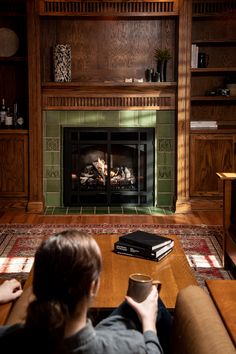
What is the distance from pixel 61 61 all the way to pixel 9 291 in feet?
12.7

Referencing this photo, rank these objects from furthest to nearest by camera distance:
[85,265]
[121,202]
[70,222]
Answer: [121,202] → [70,222] → [85,265]

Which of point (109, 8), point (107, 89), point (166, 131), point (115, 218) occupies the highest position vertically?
point (109, 8)

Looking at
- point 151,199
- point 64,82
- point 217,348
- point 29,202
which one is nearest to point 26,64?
point 64,82

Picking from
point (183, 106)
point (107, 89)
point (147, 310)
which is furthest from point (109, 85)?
point (147, 310)

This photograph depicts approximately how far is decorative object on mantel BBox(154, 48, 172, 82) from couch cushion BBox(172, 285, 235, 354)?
4077 millimetres

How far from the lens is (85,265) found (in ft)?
4.04

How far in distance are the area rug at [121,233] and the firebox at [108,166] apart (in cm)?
90

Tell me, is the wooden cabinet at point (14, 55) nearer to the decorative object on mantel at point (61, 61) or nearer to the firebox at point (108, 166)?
the decorative object on mantel at point (61, 61)

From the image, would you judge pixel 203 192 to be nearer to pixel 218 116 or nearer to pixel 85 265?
pixel 218 116

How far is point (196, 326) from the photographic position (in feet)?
5.18

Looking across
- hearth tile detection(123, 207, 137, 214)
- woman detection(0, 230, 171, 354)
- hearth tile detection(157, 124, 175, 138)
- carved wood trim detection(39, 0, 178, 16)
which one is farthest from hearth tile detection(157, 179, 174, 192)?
woman detection(0, 230, 171, 354)

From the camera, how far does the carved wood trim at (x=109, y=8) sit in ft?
18.3

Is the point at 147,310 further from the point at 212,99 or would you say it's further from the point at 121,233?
the point at 212,99

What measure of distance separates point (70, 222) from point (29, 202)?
2.29 feet
